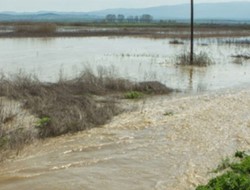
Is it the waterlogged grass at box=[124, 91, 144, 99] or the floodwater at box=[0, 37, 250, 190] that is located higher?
the waterlogged grass at box=[124, 91, 144, 99]

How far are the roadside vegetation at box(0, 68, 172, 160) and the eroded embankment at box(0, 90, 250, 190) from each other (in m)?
0.36

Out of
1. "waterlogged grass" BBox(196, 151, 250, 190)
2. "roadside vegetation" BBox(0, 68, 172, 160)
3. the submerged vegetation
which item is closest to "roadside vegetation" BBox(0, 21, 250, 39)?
the submerged vegetation

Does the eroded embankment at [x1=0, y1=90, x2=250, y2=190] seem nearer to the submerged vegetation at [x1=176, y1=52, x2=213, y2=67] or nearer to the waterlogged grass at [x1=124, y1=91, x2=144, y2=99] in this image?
the waterlogged grass at [x1=124, y1=91, x2=144, y2=99]

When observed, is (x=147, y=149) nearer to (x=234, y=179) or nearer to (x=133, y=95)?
(x=234, y=179)

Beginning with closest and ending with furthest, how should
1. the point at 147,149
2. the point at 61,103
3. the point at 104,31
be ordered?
the point at 147,149
the point at 61,103
the point at 104,31

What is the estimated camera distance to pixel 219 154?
402 inches

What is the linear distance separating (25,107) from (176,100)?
5.63 meters

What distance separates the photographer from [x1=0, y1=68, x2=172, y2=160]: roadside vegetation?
11211mm

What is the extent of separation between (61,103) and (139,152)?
3635 millimetres

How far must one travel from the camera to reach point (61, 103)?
42.8 ft

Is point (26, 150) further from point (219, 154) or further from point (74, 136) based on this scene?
point (219, 154)

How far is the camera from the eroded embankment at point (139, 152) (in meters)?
8.59

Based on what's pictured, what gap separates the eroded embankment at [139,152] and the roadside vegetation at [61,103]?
364 mm

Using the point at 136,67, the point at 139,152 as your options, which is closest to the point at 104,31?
the point at 136,67
